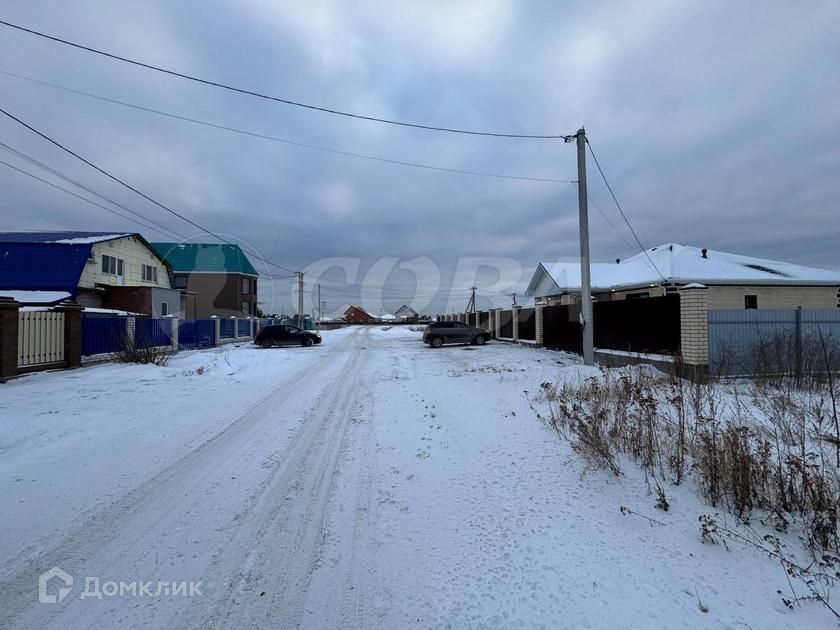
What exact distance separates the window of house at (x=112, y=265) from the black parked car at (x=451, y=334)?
70.3 feet

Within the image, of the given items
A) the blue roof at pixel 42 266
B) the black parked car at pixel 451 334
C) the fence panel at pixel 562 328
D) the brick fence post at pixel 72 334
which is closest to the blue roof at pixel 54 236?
the blue roof at pixel 42 266

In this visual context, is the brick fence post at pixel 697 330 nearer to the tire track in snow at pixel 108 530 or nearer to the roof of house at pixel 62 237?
the tire track in snow at pixel 108 530

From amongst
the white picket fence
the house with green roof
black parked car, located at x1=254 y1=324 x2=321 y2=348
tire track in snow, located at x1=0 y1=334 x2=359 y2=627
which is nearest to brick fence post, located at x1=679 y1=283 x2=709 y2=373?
tire track in snow, located at x1=0 y1=334 x2=359 y2=627

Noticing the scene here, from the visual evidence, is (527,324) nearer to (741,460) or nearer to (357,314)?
(741,460)

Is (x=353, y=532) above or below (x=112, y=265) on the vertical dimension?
below

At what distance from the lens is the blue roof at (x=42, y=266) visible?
21.6m

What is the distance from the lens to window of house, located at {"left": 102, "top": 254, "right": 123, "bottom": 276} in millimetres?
24891

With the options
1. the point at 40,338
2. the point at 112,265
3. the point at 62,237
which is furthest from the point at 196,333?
the point at 62,237

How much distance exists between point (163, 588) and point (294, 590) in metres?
0.79

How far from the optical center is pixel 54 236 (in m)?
25.4

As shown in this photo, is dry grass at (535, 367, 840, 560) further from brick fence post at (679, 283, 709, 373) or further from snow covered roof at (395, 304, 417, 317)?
snow covered roof at (395, 304, 417, 317)

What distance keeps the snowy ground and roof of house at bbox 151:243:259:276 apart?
4030cm

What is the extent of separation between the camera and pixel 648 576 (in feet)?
7.93

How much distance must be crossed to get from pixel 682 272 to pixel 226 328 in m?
27.0
